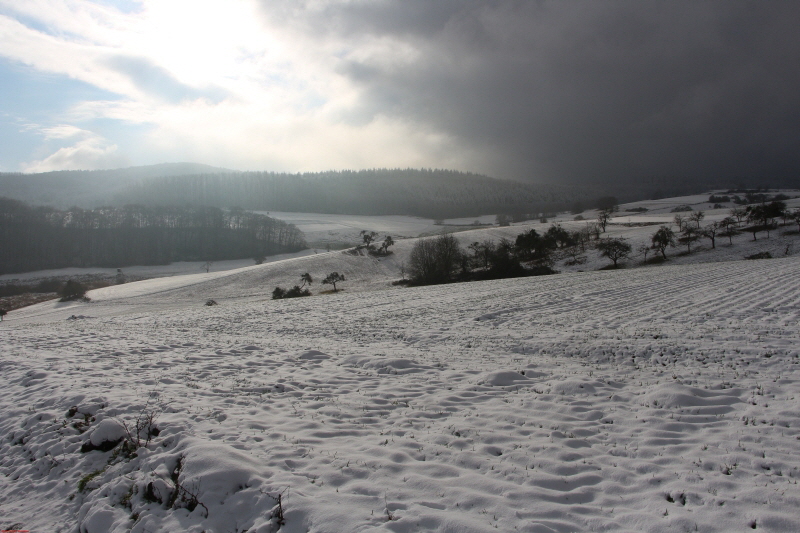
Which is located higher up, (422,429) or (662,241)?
(662,241)

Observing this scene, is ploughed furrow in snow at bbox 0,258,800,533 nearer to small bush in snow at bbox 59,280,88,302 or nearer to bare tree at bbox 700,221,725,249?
small bush in snow at bbox 59,280,88,302

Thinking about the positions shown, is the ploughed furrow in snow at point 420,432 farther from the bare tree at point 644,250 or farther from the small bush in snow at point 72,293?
the small bush in snow at point 72,293

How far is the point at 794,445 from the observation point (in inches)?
267

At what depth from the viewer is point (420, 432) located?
770 cm

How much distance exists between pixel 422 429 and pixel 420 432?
16cm

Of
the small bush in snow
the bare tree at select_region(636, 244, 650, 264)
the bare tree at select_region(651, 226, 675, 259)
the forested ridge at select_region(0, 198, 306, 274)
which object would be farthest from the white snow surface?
the forested ridge at select_region(0, 198, 306, 274)

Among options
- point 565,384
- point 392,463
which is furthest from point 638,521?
point 565,384

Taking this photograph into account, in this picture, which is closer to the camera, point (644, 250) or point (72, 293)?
point (72, 293)

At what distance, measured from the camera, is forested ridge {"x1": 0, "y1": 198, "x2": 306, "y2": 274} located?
111 m

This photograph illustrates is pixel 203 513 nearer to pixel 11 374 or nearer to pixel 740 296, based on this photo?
pixel 11 374

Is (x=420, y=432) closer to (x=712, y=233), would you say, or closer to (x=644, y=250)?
(x=644, y=250)

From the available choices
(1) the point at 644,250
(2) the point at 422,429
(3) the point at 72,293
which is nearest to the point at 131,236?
(3) the point at 72,293

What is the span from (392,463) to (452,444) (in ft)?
4.28

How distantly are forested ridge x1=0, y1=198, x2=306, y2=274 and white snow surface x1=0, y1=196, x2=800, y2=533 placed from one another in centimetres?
10346
